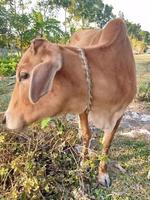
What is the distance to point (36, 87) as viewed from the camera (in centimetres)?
236

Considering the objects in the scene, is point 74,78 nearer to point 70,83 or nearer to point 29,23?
point 70,83

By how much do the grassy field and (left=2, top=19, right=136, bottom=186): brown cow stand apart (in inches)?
14.5

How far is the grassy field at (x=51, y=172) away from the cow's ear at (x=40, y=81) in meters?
0.67

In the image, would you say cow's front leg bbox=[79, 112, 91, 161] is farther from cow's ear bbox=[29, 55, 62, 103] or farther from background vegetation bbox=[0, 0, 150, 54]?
background vegetation bbox=[0, 0, 150, 54]

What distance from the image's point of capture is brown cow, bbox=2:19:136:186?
8.08 feet

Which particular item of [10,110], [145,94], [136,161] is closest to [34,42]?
[10,110]

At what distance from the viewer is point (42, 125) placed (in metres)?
3.06

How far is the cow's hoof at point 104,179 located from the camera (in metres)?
3.36

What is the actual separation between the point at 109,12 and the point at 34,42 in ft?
144

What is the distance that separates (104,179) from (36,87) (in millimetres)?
1392

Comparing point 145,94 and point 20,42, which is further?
point 20,42

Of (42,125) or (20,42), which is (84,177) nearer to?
(42,125)

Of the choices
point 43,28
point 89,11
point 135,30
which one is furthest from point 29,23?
point 135,30

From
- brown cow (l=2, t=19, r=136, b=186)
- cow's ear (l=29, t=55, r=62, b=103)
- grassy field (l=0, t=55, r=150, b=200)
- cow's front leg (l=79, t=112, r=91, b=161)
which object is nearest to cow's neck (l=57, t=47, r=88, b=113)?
brown cow (l=2, t=19, r=136, b=186)
